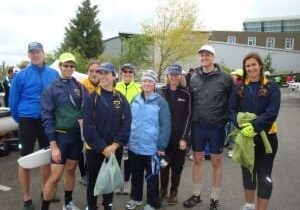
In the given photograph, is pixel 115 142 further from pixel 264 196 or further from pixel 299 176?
pixel 299 176

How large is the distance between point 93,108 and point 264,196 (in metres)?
2.25

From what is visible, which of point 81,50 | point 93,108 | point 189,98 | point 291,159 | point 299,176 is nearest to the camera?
point 93,108

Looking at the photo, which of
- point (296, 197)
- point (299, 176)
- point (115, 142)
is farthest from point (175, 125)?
point (299, 176)

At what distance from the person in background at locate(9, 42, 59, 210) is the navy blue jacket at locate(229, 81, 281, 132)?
7.85 ft

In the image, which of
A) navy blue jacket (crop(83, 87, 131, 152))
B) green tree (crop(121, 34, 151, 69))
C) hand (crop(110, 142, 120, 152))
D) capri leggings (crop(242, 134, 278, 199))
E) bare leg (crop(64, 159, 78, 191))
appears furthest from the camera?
green tree (crop(121, 34, 151, 69))

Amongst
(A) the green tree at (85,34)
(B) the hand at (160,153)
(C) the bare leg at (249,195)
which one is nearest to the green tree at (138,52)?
(A) the green tree at (85,34)

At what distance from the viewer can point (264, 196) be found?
4863mm

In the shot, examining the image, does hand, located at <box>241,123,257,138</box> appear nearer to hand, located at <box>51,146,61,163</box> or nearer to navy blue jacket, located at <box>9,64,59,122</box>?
hand, located at <box>51,146,61,163</box>

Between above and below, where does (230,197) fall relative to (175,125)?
below

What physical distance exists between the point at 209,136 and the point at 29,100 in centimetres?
237

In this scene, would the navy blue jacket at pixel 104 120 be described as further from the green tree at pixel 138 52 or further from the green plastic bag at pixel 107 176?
the green tree at pixel 138 52

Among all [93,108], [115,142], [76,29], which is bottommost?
[115,142]

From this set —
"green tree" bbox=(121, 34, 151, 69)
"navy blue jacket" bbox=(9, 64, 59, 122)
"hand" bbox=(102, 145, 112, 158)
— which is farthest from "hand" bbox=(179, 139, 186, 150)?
"green tree" bbox=(121, 34, 151, 69)

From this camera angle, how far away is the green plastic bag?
182 inches
